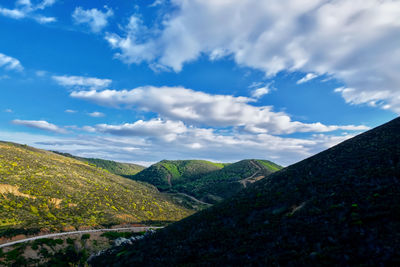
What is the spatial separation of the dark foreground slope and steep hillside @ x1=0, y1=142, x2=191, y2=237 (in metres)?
37.2

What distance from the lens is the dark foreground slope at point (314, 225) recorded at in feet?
48.0

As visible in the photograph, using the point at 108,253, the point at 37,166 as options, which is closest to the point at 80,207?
the point at 37,166

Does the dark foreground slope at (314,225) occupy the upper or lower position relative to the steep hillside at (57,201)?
upper

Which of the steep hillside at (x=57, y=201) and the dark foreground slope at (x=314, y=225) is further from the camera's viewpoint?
the steep hillside at (x=57, y=201)

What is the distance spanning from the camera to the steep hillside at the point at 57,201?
5879 centimetres

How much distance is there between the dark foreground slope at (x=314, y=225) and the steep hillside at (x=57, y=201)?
122 feet

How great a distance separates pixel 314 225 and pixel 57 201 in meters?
81.9

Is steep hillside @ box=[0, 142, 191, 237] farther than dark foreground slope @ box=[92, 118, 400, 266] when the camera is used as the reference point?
Yes

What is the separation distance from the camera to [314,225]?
19297mm

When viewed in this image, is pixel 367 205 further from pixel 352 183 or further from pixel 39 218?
pixel 39 218

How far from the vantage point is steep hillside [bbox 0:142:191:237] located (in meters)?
58.8

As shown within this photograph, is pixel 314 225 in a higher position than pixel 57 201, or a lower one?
higher

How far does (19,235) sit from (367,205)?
6306 centimetres

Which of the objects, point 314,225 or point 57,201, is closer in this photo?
point 314,225
